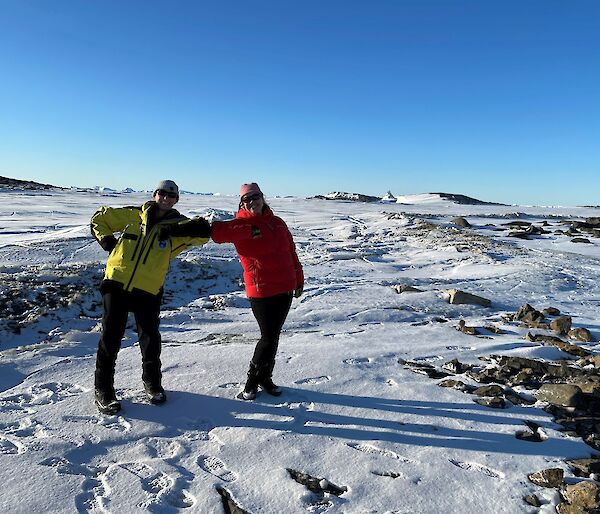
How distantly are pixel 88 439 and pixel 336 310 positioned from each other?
5121mm

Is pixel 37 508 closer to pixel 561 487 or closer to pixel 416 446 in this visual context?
pixel 416 446

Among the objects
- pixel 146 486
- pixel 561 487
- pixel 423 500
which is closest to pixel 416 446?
pixel 423 500

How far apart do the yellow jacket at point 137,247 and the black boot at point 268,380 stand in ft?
4.21

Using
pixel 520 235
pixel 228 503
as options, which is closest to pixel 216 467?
pixel 228 503

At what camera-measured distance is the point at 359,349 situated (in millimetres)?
6105

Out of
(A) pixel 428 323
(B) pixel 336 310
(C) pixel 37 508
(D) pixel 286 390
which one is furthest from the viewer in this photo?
(B) pixel 336 310

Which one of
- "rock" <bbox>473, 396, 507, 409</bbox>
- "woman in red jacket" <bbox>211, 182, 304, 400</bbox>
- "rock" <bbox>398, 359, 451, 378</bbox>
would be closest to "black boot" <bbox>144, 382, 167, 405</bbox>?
"woman in red jacket" <bbox>211, 182, 304, 400</bbox>

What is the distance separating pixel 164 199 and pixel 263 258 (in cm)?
106

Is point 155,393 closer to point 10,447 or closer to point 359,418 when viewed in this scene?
point 10,447

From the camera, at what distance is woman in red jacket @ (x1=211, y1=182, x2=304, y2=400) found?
423cm

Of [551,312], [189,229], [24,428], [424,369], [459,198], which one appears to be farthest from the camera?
[459,198]

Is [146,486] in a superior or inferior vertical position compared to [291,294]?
inferior

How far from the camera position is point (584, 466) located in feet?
11.4

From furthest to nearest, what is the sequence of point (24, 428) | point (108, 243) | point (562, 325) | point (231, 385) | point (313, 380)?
point (562, 325) → point (313, 380) → point (231, 385) → point (108, 243) → point (24, 428)
